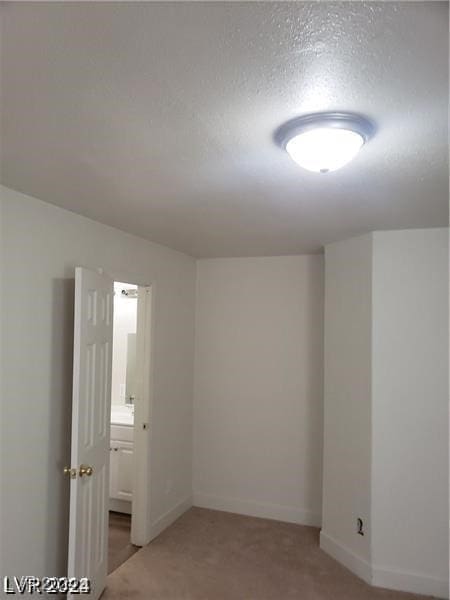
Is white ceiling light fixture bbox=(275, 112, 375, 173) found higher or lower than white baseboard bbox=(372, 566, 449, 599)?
higher

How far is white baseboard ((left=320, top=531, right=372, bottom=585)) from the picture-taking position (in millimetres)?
3131

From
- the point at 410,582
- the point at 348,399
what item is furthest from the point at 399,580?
the point at 348,399

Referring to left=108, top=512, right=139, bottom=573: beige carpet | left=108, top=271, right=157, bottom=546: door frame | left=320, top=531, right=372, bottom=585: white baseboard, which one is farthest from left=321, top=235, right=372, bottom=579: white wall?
left=108, top=512, right=139, bottom=573: beige carpet

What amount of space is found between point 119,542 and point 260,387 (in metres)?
1.78

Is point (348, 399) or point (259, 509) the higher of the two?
point (348, 399)

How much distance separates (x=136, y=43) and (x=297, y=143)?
0.64 metres

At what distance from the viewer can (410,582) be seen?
9.98 feet

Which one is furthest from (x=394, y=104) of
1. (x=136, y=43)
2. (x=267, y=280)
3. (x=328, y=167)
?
(x=267, y=280)

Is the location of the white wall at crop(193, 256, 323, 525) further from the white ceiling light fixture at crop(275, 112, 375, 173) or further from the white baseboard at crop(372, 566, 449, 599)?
the white ceiling light fixture at crop(275, 112, 375, 173)

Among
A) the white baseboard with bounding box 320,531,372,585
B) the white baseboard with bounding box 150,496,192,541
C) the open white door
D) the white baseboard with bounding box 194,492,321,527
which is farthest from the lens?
the white baseboard with bounding box 194,492,321,527

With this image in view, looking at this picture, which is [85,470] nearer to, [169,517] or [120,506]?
[169,517]

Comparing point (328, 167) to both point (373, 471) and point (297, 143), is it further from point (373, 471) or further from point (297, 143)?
point (373, 471)

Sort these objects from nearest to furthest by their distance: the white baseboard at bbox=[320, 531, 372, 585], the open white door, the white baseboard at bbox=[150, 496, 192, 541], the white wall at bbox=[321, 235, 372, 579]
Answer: the open white door < the white baseboard at bbox=[320, 531, 372, 585] < the white wall at bbox=[321, 235, 372, 579] < the white baseboard at bbox=[150, 496, 192, 541]

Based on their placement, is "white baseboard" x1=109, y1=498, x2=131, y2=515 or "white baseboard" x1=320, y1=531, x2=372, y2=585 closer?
"white baseboard" x1=320, y1=531, x2=372, y2=585
